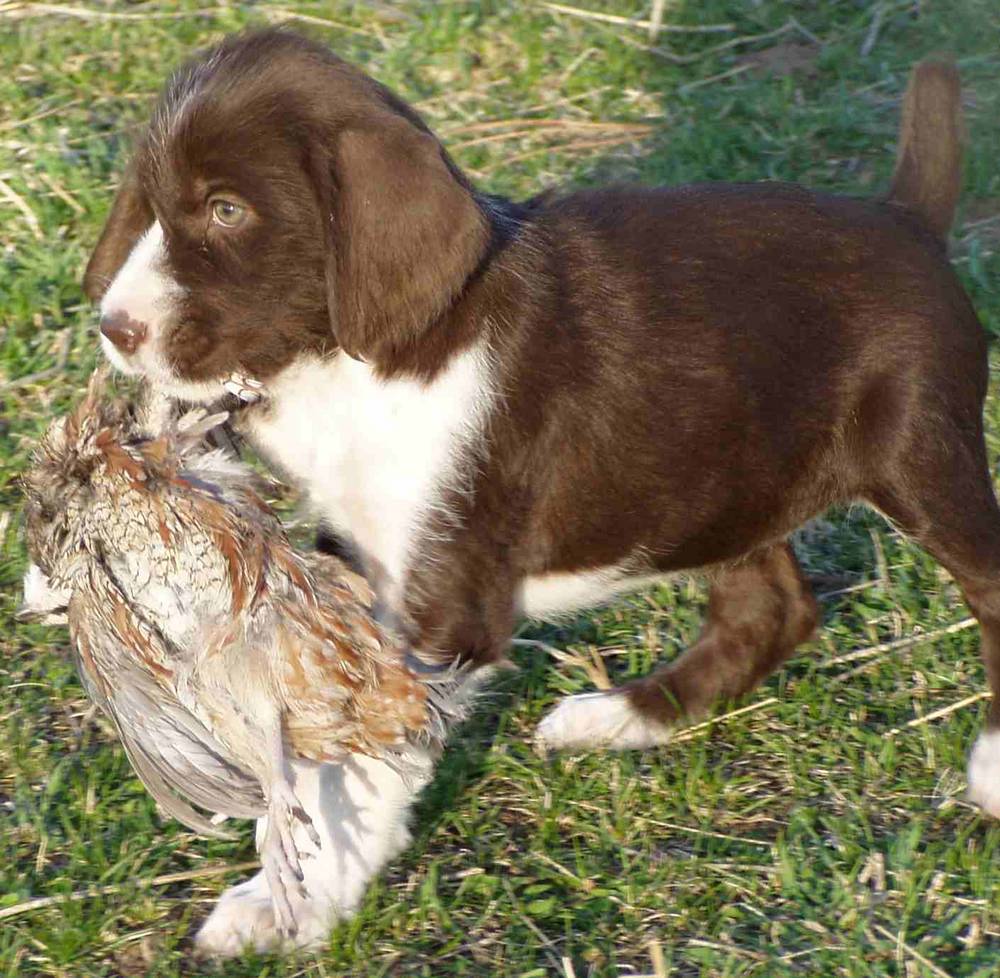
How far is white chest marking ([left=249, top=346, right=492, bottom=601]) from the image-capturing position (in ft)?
10.7

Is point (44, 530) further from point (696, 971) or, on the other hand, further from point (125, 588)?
point (696, 971)

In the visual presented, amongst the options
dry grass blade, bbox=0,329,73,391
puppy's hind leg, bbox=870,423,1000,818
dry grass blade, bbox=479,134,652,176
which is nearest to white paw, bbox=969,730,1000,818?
puppy's hind leg, bbox=870,423,1000,818

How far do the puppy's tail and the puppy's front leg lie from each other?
1.65 m

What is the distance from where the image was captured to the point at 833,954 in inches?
128

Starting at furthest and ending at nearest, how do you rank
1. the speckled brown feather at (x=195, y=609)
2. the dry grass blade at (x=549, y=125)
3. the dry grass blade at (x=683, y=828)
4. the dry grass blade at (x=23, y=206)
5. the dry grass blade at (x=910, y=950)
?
1. the dry grass blade at (x=549, y=125)
2. the dry grass blade at (x=23, y=206)
3. the dry grass blade at (x=683, y=828)
4. the dry grass blade at (x=910, y=950)
5. the speckled brown feather at (x=195, y=609)

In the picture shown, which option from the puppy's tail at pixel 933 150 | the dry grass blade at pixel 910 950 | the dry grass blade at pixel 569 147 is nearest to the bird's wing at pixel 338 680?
the dry grass blade at pixel 910 950

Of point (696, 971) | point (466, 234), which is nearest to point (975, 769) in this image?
point (696, 971)

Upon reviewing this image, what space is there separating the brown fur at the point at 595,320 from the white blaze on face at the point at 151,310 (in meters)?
0.03

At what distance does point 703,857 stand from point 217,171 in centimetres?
170

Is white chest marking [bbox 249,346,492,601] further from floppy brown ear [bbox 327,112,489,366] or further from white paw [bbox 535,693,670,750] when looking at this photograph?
white paw [bbox 535,693,670,750]

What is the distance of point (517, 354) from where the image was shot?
11.0 ft

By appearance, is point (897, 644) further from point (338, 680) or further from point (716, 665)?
point (338, 680)

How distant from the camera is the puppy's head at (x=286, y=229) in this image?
120 inches

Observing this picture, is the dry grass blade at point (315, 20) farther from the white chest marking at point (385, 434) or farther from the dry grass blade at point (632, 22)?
the white chest marking at point (385, 434)
